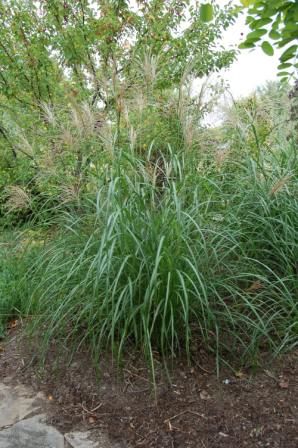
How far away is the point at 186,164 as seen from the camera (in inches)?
102

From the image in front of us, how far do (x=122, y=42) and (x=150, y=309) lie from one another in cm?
340

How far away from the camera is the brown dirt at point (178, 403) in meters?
1.88

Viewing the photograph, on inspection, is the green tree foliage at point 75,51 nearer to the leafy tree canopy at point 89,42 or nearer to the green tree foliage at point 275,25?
the leafy tree canopy at point 89,42

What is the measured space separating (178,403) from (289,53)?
65.4 inches

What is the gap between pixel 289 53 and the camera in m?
1.75

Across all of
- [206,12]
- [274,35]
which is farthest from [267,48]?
[206,12]

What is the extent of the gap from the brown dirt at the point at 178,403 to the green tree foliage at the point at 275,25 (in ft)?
4.98

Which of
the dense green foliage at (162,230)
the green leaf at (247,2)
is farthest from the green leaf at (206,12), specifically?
the green leaf at (247,2)

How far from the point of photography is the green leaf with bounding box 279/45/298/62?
1.74 m

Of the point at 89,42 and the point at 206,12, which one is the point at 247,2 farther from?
the point at 89,42

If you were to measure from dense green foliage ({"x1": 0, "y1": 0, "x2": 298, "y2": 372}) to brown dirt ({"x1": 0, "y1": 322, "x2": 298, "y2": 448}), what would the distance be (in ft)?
0.40

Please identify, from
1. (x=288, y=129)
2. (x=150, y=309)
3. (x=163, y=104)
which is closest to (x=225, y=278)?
(x=150, y=309)

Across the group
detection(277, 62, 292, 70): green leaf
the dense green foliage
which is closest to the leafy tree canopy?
the dense green foliage

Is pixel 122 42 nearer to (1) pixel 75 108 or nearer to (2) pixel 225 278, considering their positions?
(1) pixel 75 108
